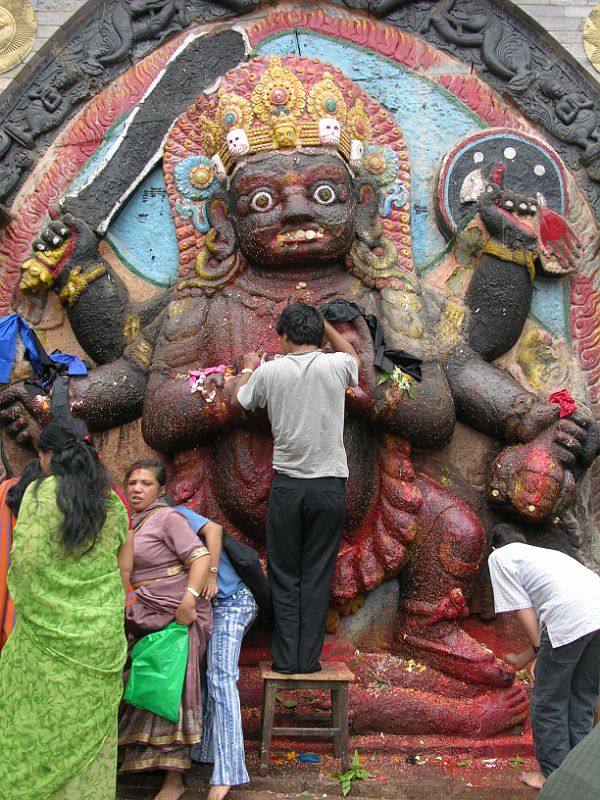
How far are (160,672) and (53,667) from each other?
757 millimetres

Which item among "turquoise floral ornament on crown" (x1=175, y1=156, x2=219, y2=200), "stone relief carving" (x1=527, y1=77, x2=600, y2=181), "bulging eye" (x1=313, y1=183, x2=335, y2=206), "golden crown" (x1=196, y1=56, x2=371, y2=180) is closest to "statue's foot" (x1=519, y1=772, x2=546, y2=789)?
"bulging eye" (x1=313, y1=183, x2=335, y2=206)

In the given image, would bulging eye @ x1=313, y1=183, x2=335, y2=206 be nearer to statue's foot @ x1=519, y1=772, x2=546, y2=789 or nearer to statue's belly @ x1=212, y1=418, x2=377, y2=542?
statue's belly @ x1=212, y1=418, x2=377, y2=542

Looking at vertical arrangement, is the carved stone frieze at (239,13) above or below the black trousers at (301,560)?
above

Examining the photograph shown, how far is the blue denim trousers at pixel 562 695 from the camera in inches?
165

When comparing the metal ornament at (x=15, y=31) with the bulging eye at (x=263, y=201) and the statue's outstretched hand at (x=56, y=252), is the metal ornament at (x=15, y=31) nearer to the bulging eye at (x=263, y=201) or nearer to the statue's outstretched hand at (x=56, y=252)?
the statue's outstretched hand at (x=56, y=252)

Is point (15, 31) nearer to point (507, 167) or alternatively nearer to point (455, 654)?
point (507, 167)

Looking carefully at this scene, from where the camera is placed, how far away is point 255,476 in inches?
216

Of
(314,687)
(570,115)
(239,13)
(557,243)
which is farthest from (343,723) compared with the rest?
(239,13)

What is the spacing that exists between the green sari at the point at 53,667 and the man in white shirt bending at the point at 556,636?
1.90 meters

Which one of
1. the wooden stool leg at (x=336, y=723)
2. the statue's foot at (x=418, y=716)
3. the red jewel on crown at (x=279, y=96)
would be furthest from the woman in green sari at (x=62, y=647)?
the red jewel on crown at (x=279, y=96)

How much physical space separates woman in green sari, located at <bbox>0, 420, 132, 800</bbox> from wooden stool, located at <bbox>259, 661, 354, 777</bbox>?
1050 millimetres

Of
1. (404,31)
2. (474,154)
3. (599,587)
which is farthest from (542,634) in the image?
(404,31)

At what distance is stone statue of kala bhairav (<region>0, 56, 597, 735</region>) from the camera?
5.52 m

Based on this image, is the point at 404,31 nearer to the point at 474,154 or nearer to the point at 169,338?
the point at 474,154
